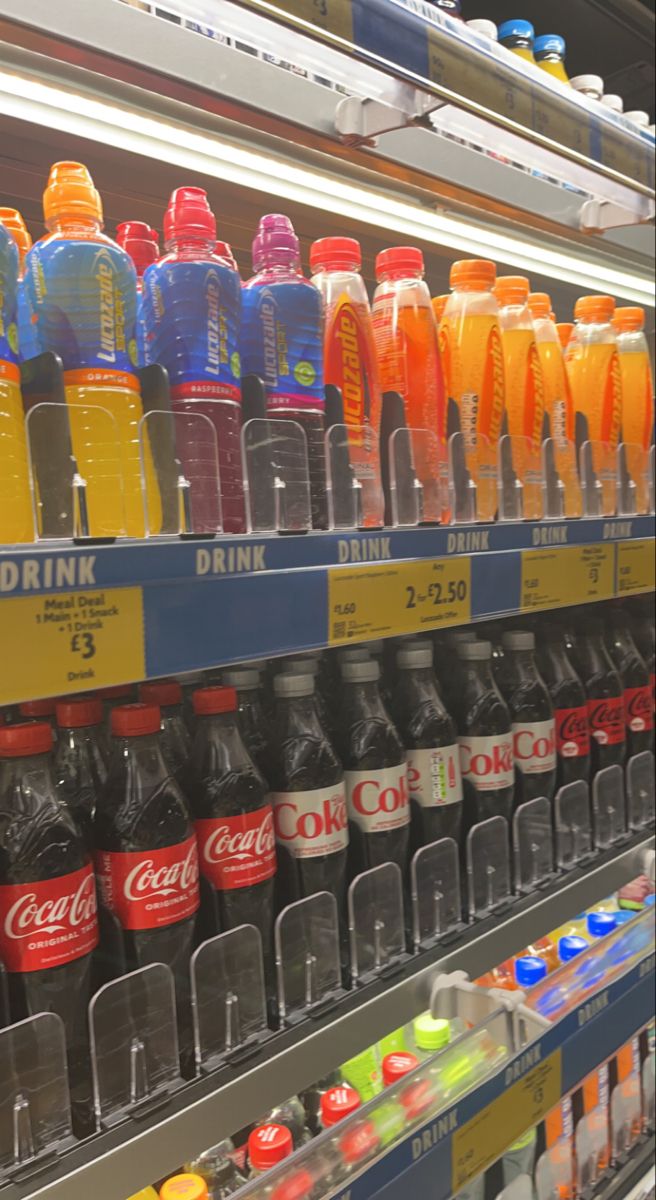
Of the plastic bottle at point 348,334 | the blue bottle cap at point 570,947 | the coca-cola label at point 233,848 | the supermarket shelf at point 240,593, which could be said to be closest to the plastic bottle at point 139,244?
the plastic bottle at point 348,334

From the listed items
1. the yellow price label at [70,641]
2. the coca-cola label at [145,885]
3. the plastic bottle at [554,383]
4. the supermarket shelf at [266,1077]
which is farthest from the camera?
the plastic bottle at [554,383]

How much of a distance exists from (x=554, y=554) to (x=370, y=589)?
1.35 feet

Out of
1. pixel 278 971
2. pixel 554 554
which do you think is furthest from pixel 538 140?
pixel 278 971

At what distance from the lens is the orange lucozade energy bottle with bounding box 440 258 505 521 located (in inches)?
51.9

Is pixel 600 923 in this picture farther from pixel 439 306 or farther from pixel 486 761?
pixel 439 306

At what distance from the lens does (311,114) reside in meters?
1.14

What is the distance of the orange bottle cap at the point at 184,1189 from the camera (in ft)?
3.68

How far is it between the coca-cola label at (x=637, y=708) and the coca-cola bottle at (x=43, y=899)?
117cm

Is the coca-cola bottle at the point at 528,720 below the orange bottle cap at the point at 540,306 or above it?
below

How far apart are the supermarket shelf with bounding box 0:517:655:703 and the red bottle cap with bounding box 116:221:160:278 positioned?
436 mm

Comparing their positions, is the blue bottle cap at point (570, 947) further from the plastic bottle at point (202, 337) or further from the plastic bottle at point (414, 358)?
the plastic bottle at point (202, 337)

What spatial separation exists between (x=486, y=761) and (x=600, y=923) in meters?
0.81

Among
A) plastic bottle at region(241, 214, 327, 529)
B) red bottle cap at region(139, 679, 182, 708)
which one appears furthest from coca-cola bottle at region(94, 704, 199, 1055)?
plastic bottle at region(241, 214, 327, 529)

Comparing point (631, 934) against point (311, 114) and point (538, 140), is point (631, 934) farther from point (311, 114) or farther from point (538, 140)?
point (311, 114)
